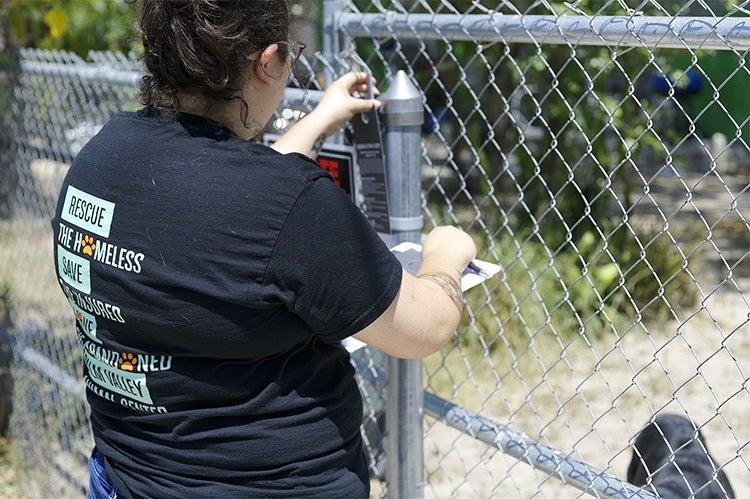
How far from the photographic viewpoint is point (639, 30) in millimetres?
1669

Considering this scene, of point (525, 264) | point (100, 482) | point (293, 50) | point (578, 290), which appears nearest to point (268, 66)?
point (293, 50)

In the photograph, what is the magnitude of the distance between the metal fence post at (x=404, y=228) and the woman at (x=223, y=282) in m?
0.36

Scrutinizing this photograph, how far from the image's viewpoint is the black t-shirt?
4.90 feet

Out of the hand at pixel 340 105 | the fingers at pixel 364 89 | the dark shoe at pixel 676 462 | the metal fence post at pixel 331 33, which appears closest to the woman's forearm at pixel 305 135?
the hand at pixel 340 105

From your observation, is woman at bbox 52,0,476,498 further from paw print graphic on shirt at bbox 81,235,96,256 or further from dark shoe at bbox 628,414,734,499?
dark shoe at bbox 628,414,734,499

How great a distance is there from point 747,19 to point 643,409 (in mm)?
3383

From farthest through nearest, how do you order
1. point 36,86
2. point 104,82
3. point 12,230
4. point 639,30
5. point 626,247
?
1. point 626,247
2. point 12,230
3. point 36,86
4. point 104,82
5. point 639,30

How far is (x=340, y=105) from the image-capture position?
2059 mm

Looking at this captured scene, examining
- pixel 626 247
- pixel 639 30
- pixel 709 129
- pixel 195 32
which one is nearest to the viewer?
pixel 195 32

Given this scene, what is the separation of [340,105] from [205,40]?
61 cm

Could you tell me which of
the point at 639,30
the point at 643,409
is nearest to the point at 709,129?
the point at 643,409

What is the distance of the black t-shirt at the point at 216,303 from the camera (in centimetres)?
149

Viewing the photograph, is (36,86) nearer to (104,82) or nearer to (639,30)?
(104,82)

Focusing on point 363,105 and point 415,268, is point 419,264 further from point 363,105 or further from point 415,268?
point 363,105
